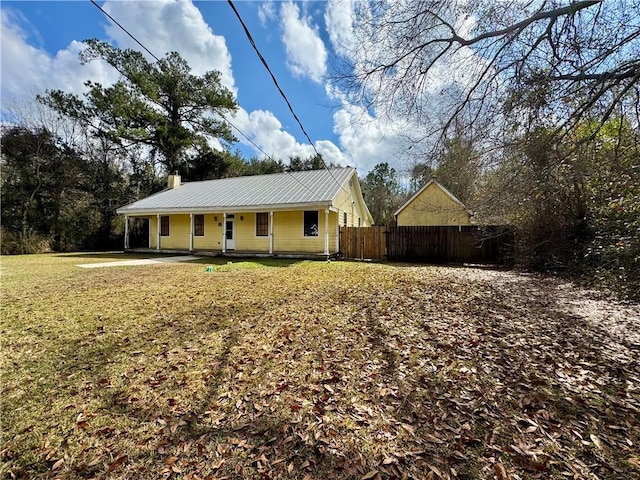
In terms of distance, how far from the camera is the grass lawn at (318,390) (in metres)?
2.10

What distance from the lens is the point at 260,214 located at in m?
16.0

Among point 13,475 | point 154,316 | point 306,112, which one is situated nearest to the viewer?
point 13,475

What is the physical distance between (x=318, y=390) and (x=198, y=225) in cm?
1628

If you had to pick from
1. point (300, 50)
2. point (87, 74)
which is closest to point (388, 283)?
point (300, 50)

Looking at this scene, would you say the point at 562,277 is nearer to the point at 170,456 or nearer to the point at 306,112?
the point at 306,112

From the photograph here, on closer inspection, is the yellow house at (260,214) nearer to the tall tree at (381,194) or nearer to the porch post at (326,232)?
the porch post at (326,232)

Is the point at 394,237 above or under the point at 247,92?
under

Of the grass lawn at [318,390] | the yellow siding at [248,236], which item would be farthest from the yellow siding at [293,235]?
the grass lawn at [318,390]

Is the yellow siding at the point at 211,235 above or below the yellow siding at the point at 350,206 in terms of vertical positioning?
below

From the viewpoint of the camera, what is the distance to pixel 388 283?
8.09 metres

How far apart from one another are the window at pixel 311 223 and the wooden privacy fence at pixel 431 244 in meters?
1.41

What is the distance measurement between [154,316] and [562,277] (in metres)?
10.8

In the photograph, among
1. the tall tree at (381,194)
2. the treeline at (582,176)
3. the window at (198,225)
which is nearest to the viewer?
the treeline at (582,176)

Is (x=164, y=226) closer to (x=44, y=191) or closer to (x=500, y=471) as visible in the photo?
(x=44, y=191)
